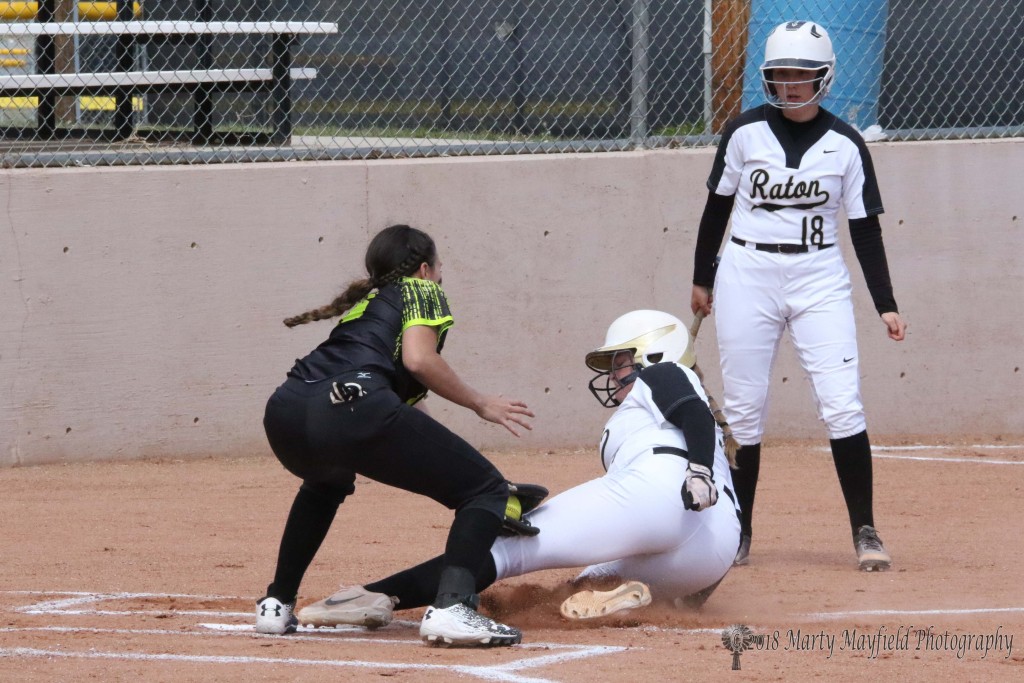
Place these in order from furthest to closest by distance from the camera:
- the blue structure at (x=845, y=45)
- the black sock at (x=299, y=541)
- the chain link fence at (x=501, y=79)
A: the blue structure at (x=845, y=45) → the chain link fence at (x=501, y=79) → the black sock at (x=299, y=541)

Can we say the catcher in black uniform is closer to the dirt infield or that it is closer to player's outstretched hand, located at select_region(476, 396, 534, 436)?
player's outstretched hand, located at select_region(476, 396, 534, 436)

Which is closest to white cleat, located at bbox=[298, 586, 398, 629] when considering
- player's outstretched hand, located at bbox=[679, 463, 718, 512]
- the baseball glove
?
the baseball glove

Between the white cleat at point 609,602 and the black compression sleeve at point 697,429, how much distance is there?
45cm

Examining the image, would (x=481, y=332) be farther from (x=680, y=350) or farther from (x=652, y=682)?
(x=652, y=682)

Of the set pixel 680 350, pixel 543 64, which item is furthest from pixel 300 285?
pixel 680 350

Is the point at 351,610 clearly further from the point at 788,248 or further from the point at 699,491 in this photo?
the point at 788,248

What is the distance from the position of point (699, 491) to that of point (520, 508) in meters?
0.54

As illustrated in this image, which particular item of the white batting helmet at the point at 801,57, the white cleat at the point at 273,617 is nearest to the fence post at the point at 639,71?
the white batting helmet at the point at 801,57

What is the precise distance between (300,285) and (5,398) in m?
1.62

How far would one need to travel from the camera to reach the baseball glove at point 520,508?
4207 millimetres

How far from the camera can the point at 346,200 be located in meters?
7.69

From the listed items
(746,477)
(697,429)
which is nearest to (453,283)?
(746,477)

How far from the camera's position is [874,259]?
552 centimetres

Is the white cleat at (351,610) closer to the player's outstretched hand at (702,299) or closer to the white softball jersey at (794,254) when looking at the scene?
the white softball jersey at (794,254)
